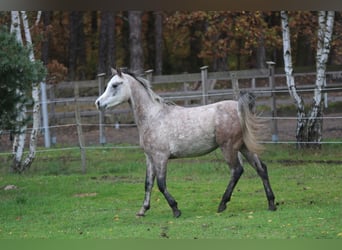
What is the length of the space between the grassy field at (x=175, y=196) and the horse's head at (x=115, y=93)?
1.35 meters

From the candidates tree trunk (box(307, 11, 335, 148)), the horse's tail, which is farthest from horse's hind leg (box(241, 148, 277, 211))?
tree trunk (box(307, 11, 335, 148))

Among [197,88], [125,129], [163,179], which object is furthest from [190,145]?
[197,88]

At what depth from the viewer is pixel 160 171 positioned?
341 inches

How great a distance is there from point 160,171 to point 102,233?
1.22 m

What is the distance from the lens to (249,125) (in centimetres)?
854

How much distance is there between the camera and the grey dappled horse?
860cm

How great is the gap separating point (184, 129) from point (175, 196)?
1.93 m

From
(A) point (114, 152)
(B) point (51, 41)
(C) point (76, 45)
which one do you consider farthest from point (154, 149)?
(B) point (51, 41)

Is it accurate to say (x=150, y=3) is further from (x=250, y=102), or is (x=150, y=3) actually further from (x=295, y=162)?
(x=295, y=162)

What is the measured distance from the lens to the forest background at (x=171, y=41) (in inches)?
666

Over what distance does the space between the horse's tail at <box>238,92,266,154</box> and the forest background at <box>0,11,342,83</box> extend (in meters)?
7.13

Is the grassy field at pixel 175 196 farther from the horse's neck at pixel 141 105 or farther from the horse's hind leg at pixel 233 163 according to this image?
the horse's neck at pixel 141 105

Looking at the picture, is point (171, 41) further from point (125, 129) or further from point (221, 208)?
point (221, 208)

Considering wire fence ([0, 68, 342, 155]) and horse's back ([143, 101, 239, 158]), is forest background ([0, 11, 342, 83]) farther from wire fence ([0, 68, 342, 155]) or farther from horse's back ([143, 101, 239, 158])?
horse's back ([143, 101, 239, 158])
